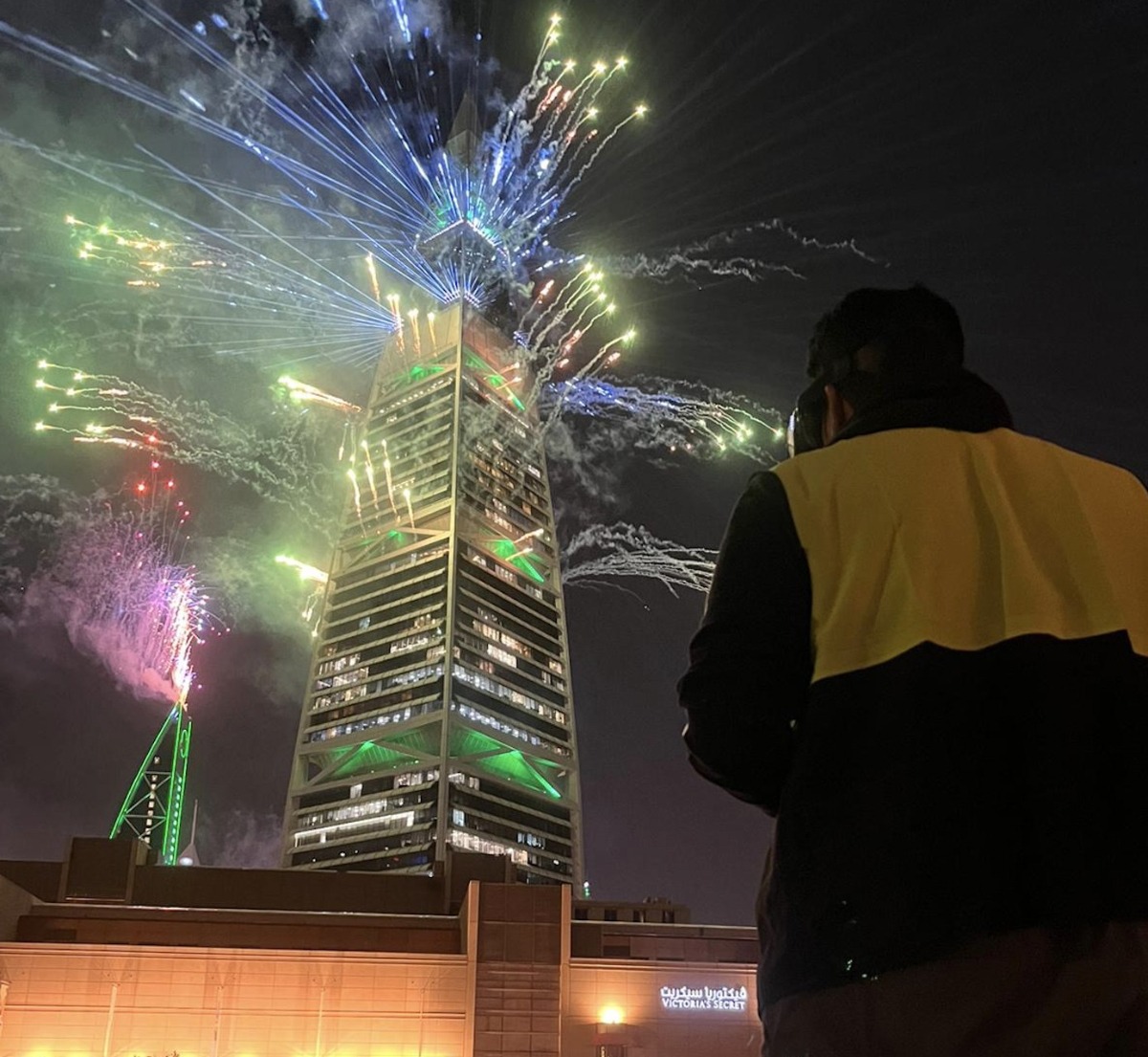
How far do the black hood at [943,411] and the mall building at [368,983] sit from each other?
99.0 ft

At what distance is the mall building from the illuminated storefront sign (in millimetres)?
38

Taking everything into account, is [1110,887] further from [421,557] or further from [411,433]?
[411,433]

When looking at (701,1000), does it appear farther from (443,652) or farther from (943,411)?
(443,652)

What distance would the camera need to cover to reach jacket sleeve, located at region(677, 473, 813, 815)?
1.30m

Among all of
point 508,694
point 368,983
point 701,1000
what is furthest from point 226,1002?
point 508,694

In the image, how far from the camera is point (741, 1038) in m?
29.4

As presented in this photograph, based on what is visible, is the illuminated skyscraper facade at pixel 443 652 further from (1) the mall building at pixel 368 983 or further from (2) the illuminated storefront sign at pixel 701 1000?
(2) the illuminated storefront sign at pixel 701 1000

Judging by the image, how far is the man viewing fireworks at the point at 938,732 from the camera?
3.69 feet

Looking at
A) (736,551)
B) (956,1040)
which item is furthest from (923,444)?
(956,1040)

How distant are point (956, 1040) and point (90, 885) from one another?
40.3 metres

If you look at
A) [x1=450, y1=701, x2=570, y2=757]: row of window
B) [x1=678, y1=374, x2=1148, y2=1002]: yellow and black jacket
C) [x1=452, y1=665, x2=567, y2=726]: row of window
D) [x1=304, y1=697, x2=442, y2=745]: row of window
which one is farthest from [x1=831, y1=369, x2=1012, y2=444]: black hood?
[x1=452, y1=665, x2=567, y2=726]: row of window

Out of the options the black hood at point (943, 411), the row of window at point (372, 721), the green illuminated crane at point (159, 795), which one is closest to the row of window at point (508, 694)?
the row of window at point (372, 721)

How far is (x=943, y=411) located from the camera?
1548 millimetres

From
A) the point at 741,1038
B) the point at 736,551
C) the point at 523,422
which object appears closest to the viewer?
the point at 736,551
